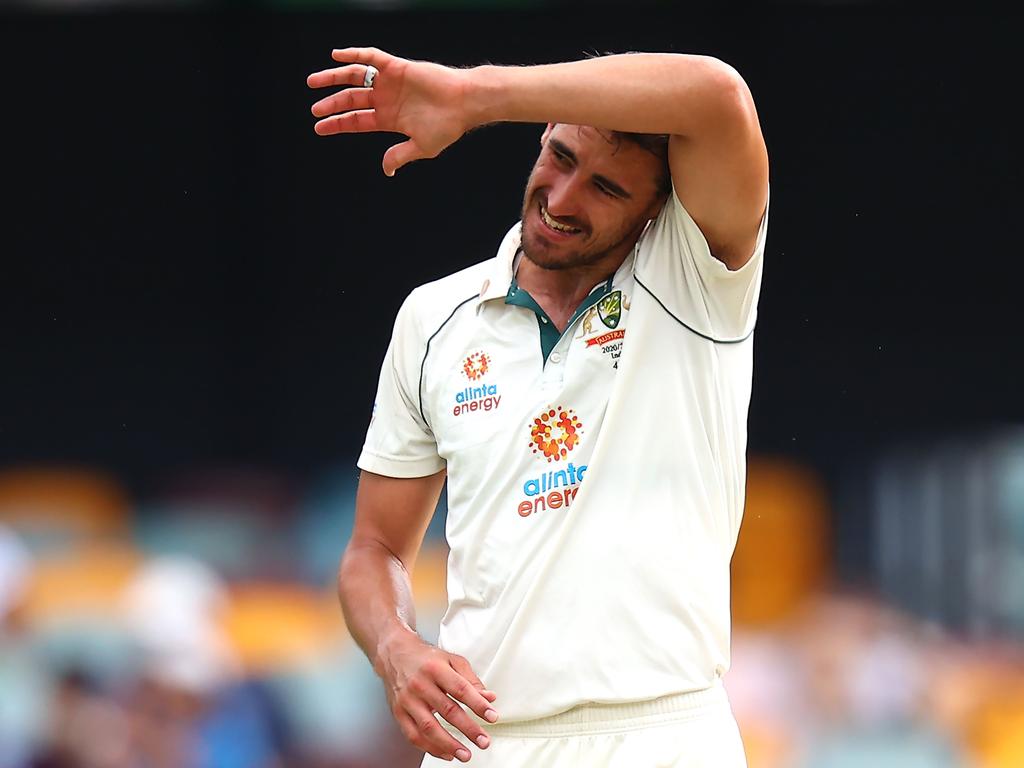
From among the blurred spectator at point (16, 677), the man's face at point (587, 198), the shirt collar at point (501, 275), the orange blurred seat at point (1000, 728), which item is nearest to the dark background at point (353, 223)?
the orange blurred seat at point (1000, 728)

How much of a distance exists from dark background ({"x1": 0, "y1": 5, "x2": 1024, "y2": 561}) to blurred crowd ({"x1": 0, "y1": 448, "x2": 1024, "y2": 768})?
0.80 feet

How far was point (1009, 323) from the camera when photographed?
23.0 feet

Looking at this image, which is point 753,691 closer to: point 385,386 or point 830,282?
point 830,282

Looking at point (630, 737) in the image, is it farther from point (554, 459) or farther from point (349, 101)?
point (349, 101)

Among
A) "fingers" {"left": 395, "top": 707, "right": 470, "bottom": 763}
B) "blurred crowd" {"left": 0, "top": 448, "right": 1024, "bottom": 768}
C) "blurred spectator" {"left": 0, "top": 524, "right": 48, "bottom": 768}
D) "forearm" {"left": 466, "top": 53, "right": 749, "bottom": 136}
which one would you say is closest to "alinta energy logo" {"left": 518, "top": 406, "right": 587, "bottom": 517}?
"fingers" {"left": 395, "top": 707, "right": 470, "bottom": 763}

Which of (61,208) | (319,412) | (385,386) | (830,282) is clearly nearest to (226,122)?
(61,208)

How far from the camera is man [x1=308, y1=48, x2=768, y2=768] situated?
2245 mm

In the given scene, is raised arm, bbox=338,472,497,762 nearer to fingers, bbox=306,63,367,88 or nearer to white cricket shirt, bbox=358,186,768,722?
white cricket shirt, bbox=358,186,768,722

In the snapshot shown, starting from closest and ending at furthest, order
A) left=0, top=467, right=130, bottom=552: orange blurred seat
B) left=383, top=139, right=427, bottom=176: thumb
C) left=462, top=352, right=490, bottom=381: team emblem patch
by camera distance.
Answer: left=383, top=139, right=427, bottom=176: thumb
left=462, top=352, right=490, bottom=381: team emblem patch
left=0, top=467, right=130, bottom=552: orange blurred seat

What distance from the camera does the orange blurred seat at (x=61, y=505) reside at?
22.1 ft

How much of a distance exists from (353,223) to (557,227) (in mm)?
4882

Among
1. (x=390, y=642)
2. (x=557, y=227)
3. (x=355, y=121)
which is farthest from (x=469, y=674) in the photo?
(x=355, y=121)

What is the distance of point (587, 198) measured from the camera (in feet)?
7.91

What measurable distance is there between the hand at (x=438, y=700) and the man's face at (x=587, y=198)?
2.06 ft
